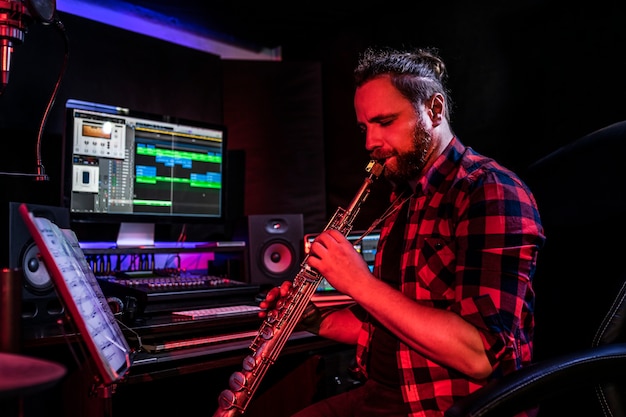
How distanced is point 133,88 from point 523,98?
1.79 m

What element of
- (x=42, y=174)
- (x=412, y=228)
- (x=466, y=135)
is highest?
(x=466, y=135)

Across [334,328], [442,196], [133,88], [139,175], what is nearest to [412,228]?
[442,196]

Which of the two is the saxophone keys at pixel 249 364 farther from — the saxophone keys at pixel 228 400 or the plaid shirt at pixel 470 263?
the plaid shirt at pixel 470 263

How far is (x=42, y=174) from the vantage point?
163 cm

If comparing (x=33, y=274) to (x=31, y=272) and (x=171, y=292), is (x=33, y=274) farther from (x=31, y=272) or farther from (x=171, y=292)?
(x=171, y=292)

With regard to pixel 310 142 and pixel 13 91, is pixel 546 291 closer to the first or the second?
pixel 310 142

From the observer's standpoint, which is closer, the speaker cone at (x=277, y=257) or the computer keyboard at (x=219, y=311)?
the computer keyboard at (x=219, y=311)

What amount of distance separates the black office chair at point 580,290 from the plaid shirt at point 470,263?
12 centimetres

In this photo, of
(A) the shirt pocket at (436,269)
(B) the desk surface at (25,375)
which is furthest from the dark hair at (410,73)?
(B) the desk surface at (25,375)

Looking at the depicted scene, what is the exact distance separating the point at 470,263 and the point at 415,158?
0.42 m

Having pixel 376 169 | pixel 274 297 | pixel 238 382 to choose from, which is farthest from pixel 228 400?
pixel 376 169

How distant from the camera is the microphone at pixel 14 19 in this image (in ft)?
5.23

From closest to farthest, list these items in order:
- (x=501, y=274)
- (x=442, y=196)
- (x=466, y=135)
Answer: (x=501, y=274), (x=442, y=196), (x=466, y=135)

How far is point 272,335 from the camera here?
1.55 metres
